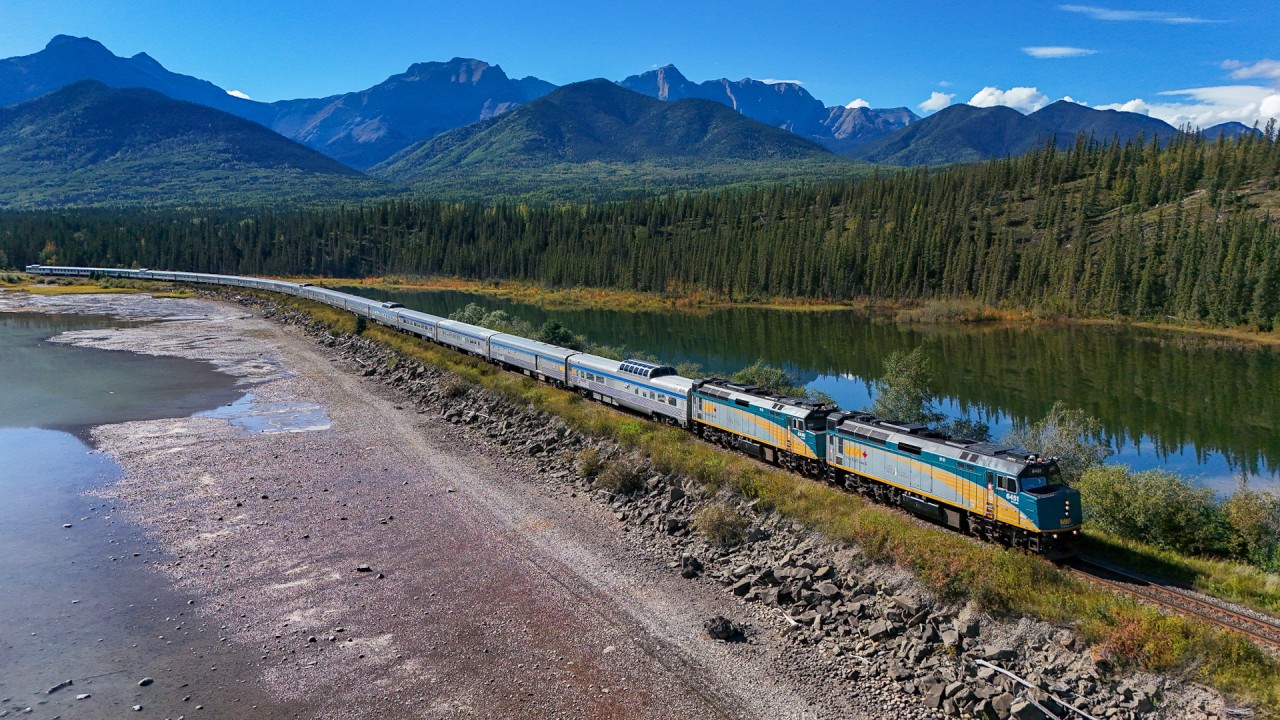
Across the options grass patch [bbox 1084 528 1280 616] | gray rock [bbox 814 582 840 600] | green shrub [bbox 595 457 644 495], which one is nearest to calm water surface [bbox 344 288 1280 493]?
grass patch [bbox 1084 528 1280 616]

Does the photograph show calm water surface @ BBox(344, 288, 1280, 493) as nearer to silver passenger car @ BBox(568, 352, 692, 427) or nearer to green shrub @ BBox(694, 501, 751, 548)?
silver passenger car @ BBox(568, 352, 692, 427)

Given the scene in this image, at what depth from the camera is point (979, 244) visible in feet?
439

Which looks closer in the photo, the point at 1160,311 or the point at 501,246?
the point at 1160,311

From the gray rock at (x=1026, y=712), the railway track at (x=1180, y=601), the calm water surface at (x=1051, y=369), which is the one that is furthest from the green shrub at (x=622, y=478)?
the calm water surface at (x=1051, y=369)

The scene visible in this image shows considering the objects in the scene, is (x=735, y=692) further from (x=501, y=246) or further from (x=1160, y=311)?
(x=501, y=246)

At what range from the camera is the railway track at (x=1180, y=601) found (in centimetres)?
1814

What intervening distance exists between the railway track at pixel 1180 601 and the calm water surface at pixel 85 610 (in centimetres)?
2300

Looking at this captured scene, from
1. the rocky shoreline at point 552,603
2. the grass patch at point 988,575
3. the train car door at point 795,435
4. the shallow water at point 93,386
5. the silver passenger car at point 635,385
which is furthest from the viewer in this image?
the shallow water at point 93,386

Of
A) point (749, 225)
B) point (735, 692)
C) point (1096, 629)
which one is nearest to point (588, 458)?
point (735, 692)

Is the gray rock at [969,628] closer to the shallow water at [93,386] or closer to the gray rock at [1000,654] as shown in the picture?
the gray rock at [1000,654]

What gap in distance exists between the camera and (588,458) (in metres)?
37.8

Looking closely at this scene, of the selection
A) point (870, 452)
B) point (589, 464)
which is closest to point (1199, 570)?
point (870, 452)

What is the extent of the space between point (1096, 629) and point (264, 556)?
92.6 ft

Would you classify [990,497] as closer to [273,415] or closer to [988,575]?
[988,575]
